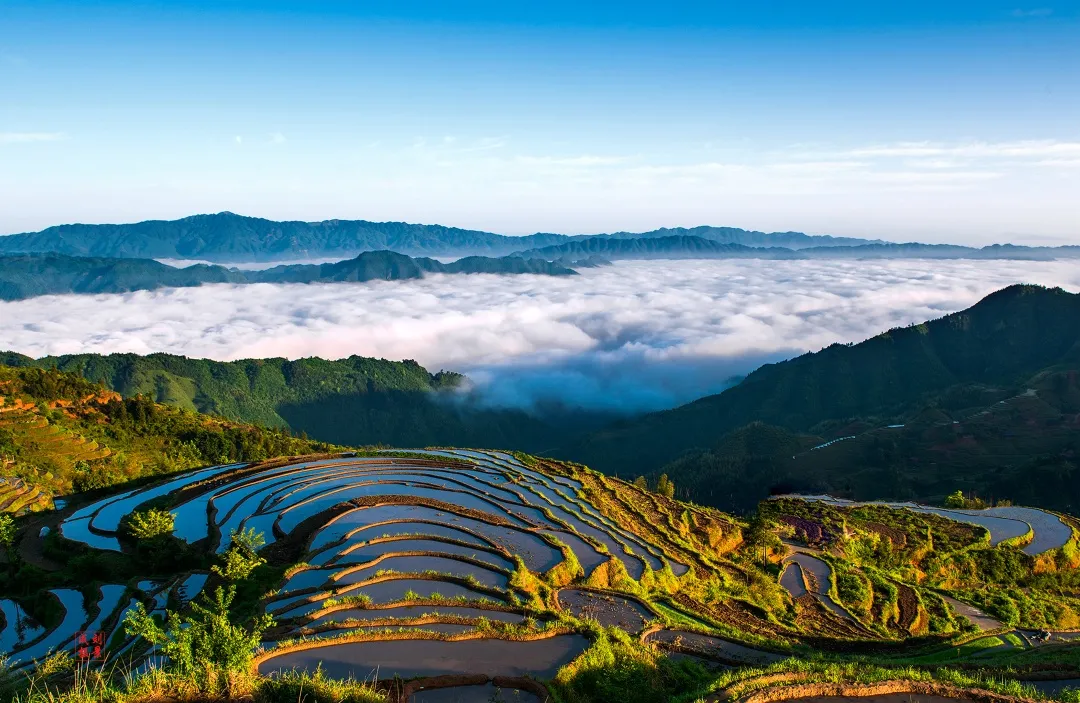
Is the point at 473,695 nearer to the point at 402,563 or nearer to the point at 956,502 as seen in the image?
the point at 402,563

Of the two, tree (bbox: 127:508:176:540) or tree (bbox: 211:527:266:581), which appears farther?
tree (bbox: 127:508:176:540)

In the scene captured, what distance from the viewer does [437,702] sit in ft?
67.9

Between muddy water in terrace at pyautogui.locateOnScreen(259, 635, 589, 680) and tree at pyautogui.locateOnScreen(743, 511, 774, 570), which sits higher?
muddy water in terrace at pyautogui.locateOnScreen(259, 635, 589, 680)

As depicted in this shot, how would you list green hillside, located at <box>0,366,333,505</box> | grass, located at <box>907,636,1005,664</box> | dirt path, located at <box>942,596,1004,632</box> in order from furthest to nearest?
green hillside, located at <box>0,366,333,505</box> → dirt path, located at <box>942,596,1004,632</box> → grass, located at <box>907,636,1005,664</box>

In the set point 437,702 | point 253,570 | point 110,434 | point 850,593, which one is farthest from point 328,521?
point 110,434

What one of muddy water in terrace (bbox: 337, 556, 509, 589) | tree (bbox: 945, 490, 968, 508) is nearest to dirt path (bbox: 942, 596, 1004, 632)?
muddy water in terrace (bbox: 337, 556, 509, 589)

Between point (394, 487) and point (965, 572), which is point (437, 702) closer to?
point (394, 487)

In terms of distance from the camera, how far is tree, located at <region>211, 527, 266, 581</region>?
32.3m

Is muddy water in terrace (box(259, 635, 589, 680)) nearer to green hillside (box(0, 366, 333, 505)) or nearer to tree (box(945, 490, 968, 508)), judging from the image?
green hillside (box(0, 366, 333, 505))

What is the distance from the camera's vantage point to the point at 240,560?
32.6 meters

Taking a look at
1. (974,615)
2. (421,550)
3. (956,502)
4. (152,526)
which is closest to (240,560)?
(421,550)

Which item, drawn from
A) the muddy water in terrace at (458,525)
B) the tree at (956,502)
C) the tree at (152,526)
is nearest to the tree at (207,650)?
the muddy water in terrace at (458,525)

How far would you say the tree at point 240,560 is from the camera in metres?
32.3

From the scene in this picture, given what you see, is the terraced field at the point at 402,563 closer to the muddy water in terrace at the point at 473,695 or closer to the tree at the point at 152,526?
the muddy water in terrace at the point at 473,695
